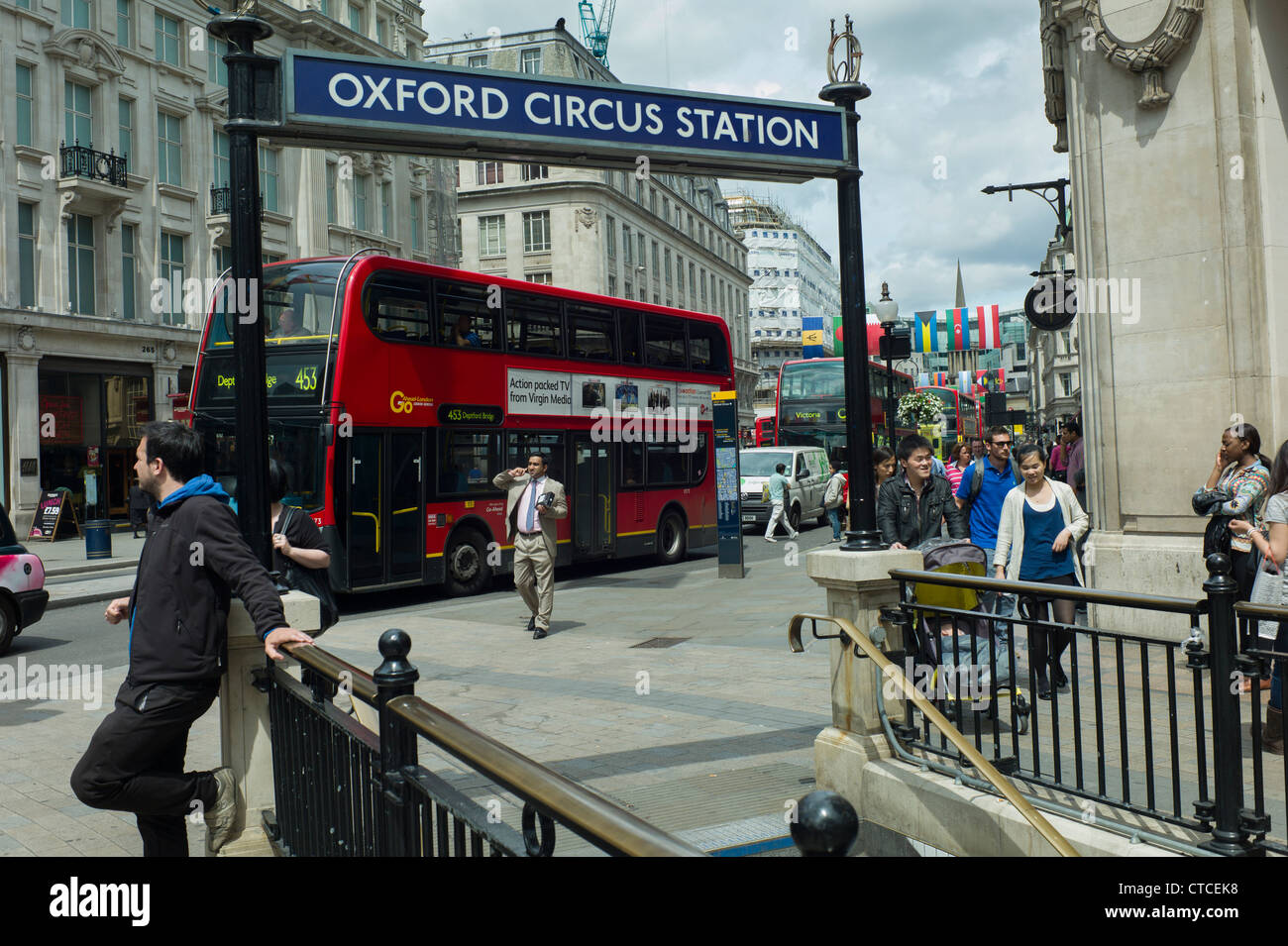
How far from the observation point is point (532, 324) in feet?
51.5

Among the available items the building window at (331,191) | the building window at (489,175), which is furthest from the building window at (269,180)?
the building window at (489,175)

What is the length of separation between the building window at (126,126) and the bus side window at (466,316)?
61.1 feet

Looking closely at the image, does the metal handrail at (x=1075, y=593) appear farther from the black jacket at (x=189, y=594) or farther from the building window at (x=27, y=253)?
the building window at (x=27, y=253)

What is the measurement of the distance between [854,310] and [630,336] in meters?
12.5

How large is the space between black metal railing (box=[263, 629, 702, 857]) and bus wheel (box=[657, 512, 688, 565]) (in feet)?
49.1

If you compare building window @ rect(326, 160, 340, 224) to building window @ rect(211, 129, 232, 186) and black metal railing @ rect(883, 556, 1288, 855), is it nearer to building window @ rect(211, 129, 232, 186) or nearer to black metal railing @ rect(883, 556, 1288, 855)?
building window @ rect(211, 129, 232, 186)

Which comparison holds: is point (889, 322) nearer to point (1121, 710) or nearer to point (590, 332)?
point (590, 332)

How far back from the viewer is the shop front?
1049 inches

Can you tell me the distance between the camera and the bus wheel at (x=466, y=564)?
48.5ft

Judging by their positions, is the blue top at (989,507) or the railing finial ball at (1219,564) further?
the blue top at (989,507)

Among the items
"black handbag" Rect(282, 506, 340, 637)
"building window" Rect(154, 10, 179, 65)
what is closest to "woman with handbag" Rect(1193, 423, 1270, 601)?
"black handbag" Rect(282, 506, 340, 637)

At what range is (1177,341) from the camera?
8609 mm
